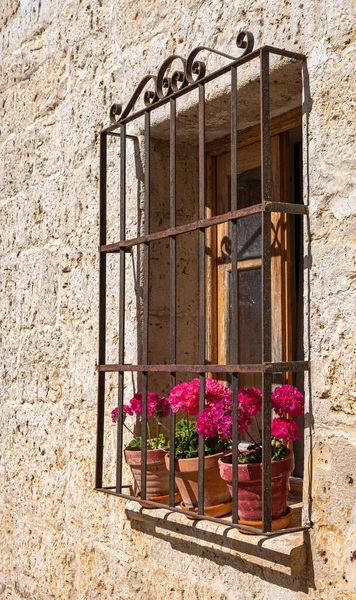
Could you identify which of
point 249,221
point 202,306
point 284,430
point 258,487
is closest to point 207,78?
point 249,221

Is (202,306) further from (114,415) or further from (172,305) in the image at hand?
(114,415)

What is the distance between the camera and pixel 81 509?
306 cm

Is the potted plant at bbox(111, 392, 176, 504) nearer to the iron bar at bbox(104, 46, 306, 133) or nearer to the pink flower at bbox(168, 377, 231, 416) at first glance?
the pink flower at bbox(168, 377, 231, 416)

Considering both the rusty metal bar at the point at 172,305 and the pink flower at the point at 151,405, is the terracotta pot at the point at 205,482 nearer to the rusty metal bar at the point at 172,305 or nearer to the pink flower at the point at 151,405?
the rusty metal bar at the point at 172,305

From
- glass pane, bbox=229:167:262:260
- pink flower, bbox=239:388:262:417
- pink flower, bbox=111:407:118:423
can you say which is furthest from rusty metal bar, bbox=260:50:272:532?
pink flower, bbox=111:407:118:423

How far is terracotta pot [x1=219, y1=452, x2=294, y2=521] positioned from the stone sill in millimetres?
69

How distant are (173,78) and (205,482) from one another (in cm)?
130

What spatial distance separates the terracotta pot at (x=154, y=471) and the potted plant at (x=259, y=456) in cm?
39

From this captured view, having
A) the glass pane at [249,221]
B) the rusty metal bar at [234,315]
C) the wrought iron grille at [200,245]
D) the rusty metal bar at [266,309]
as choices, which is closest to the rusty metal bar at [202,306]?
the wrought iron grille at [200,245]

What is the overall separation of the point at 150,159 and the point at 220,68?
1.83 ft

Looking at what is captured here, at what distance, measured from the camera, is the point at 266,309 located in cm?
213

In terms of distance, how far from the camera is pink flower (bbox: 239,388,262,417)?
7.25 ft

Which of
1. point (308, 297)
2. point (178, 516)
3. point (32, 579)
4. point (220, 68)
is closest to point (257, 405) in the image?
point (308, 297)

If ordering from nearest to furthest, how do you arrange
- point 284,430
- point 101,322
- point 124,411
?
point 284,430, point 124,411, point 101,322
